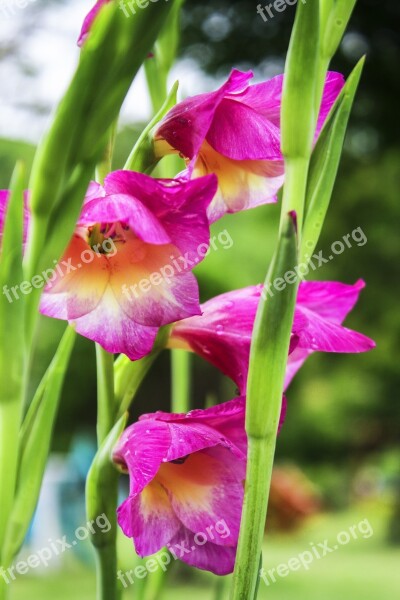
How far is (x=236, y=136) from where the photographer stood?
309mm

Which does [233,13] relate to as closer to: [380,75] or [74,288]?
[380,75]

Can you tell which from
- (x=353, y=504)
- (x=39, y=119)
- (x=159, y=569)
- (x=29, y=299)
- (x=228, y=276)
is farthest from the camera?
(x=353, y=504)

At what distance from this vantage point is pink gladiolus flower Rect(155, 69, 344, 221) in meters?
0.30

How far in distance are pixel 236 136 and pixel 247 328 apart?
7cm

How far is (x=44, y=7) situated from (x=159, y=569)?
14.5ft

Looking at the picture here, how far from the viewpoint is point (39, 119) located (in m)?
4.21

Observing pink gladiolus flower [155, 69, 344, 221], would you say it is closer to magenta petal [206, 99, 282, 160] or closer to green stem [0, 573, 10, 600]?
magenta petal [206, 99, 282, 160]

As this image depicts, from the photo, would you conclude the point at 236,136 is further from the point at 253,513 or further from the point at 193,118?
the point at 253,513

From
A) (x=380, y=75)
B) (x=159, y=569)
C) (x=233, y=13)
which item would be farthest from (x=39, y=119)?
(x=159, y=569)

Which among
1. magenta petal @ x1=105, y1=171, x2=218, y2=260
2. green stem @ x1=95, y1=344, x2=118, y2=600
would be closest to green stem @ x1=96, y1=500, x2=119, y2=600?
green stem @ x1=95, y1=344, x2=118, y2=600

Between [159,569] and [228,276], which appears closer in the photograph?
[159,569]

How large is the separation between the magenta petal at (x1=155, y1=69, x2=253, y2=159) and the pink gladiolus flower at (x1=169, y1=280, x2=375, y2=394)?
0.20 feet

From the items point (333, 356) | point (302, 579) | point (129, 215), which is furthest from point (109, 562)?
point (333, 356)

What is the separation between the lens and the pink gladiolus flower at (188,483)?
0.29 meters
